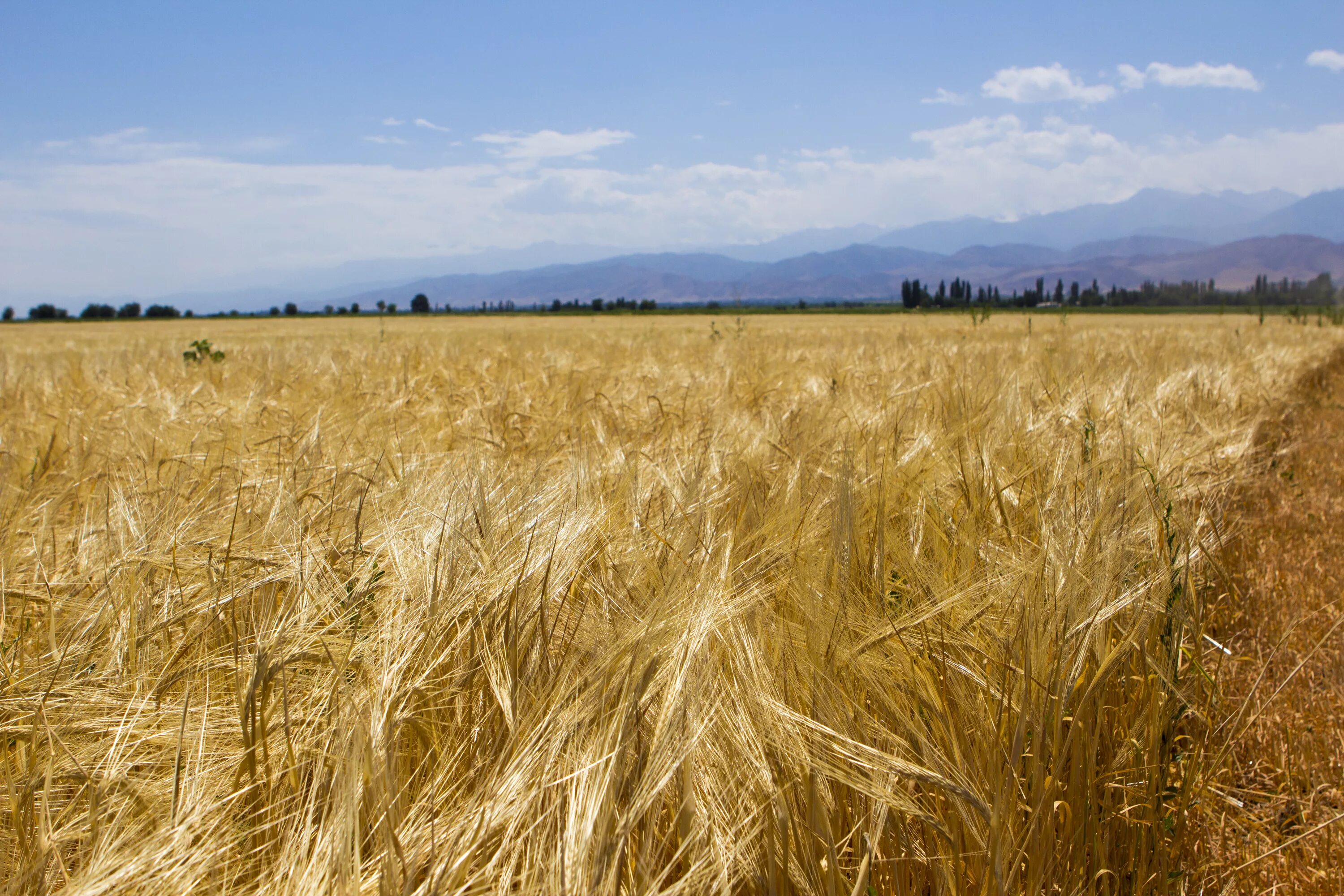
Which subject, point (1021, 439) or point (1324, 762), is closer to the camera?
point (1324, 762)

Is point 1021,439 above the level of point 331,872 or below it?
above

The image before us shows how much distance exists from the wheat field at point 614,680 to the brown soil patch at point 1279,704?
4.0 inches

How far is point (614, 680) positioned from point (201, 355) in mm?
7384

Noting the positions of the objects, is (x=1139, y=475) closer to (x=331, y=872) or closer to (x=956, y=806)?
(x=956, y=806)

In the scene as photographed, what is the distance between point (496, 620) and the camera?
1028 millimetres

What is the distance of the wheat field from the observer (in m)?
0.80

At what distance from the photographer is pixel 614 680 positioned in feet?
2.91

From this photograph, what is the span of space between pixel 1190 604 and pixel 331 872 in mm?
1464

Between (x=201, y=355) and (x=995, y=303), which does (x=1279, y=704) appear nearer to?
(x=201, y=355)

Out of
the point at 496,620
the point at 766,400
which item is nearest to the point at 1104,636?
the point at 496,620

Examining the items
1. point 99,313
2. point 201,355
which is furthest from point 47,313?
point 201,355

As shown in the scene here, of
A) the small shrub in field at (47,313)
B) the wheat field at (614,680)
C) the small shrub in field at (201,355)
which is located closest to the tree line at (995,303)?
the small shrub in field at (47,313)

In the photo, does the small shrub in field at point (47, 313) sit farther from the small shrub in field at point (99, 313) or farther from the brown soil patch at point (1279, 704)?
the brown soil patch at point (1279, 704)

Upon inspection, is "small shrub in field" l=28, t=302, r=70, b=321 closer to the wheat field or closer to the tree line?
the tree line
